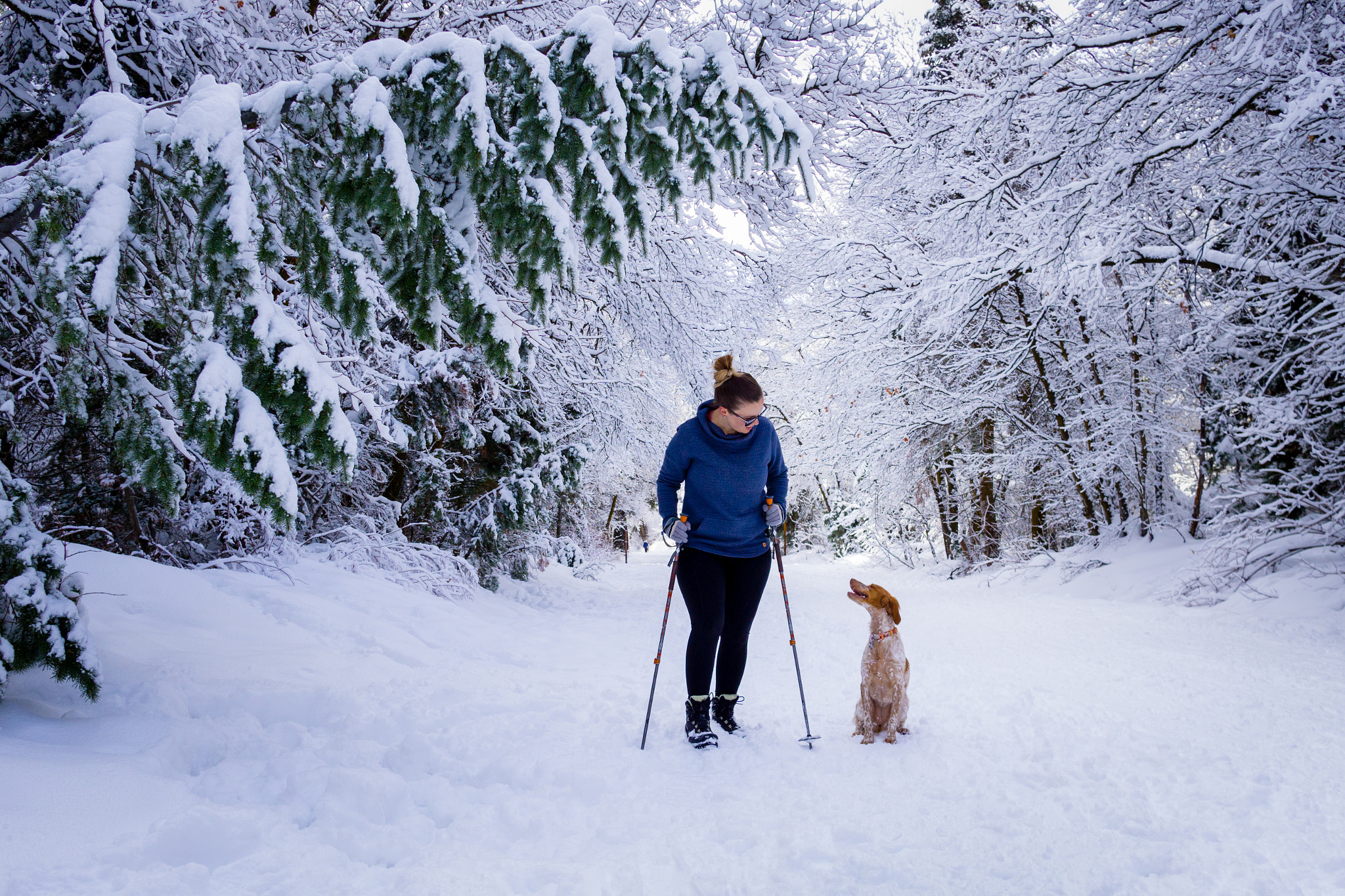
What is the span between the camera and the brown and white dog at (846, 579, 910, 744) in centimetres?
316

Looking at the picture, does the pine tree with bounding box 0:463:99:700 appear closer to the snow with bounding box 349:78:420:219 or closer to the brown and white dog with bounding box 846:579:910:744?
the snow with bounding box 349:78:420:219

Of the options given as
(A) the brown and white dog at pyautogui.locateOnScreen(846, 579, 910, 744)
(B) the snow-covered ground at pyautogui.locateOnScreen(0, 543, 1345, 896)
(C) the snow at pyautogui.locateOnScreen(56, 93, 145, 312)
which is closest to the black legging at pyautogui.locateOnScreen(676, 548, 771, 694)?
(B) the snow-covered ground at pyautogui.locateOnScreen(0, 543, 1345, 896)

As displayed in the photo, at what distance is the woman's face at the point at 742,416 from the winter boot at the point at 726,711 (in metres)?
1.29

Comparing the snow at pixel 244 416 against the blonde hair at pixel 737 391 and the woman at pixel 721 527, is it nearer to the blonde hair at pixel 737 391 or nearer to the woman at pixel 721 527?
the woman at pixel 721 527

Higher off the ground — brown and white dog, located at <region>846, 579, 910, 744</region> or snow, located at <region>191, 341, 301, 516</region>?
snow, located at <region>191, 341, 301, 516</region>

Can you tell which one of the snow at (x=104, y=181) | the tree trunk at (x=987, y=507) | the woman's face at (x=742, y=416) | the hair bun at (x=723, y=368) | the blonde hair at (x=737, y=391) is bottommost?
the tree trunk at (x=987, y=507)

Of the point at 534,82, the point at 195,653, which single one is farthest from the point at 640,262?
the point at 195,653

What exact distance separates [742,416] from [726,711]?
1.43m

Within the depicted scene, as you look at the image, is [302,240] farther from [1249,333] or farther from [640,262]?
[1249,333]

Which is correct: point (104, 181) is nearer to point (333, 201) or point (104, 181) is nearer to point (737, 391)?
point (333, 201)

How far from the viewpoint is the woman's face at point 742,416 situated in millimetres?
3246

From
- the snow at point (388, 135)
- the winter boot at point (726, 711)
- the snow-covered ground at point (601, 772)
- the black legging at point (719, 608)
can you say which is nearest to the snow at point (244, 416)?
the snow at point (388, 135)

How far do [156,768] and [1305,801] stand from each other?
3803 millimetres

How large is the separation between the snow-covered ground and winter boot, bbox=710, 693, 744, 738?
0.21m
